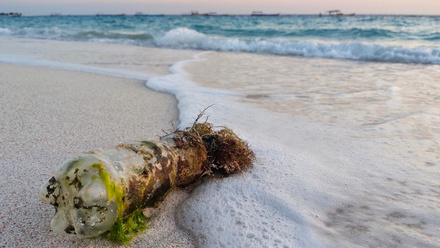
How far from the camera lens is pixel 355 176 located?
9.67 ft

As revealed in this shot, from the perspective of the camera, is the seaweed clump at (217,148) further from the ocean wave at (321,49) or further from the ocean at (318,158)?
the ocean wave at (321,49)

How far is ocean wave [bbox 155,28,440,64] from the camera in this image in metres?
11.6

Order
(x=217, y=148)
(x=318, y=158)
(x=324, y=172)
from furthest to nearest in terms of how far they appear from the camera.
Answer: (x=318, y=158)
(x=324, y=172)
(x=217, y=148)

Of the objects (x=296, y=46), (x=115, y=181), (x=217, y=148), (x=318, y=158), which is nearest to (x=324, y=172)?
(x=318, y=158)

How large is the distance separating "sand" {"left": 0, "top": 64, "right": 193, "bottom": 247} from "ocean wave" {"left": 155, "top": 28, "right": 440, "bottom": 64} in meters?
9.26

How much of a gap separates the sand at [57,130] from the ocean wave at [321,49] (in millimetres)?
9257

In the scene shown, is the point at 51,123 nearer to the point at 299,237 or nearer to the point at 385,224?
the point at 299,237

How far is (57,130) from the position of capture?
12.0 feet

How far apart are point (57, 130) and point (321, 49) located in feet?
40.7

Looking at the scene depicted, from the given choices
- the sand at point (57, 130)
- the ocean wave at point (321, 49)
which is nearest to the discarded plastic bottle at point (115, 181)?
the sand at point (57, 130)

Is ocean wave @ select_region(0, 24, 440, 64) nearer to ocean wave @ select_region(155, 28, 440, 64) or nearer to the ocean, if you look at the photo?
ocean wave @ select_region(155, 28, 440, 64)

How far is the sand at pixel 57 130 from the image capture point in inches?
79.4

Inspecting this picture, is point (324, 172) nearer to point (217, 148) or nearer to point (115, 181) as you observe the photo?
point (217, 148)

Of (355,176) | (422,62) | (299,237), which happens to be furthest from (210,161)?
(422,62)
